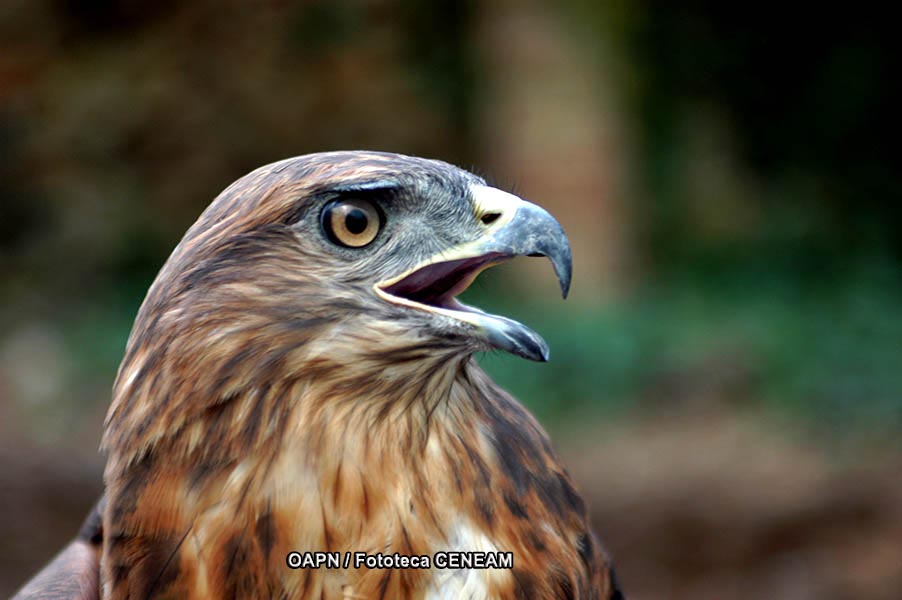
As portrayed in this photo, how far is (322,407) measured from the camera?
1.93 m

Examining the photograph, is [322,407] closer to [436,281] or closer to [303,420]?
[303,420]

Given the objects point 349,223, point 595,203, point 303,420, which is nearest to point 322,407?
point 303,420

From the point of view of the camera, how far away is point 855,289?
7.29 meters

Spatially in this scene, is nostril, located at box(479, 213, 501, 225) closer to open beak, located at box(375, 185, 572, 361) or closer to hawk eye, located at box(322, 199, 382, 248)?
open beak, located at box(375, 185, 572, 361)

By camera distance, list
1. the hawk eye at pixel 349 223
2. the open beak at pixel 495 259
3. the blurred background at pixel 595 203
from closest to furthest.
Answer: the open beak at pixel 495 259, the hawk eye at pixel 349 223, the blurred background at pixel 595 203

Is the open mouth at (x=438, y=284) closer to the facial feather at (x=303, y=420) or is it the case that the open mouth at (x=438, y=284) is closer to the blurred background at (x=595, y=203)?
the facial feather at (x=303, y=420)

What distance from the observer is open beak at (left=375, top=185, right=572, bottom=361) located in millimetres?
1838

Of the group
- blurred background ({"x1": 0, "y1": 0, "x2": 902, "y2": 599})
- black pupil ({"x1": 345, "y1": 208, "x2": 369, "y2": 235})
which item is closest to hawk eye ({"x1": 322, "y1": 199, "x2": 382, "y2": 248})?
black pupil ({"x1": 345, "y1": 208, "x2": 369, "y2": 235})

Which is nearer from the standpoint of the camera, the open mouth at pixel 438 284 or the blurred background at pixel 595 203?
the open mouth at pixel 438 284

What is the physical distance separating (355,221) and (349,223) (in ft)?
0.04

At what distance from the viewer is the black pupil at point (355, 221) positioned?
6.41ft

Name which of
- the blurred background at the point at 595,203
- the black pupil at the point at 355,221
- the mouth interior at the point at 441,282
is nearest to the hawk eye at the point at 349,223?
the black pupil at the point at 355,221

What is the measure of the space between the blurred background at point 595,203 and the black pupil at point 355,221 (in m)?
4.23

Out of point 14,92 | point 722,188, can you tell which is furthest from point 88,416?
point 722,188
